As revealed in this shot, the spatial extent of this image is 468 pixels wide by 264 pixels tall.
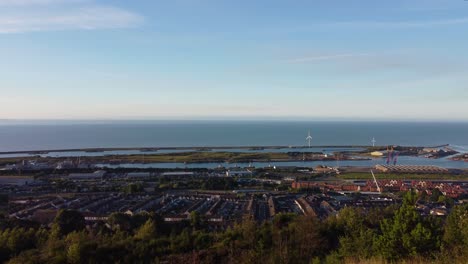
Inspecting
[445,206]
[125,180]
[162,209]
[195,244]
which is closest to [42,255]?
[195,244]

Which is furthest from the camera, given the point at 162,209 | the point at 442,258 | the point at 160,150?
the point at 160,150

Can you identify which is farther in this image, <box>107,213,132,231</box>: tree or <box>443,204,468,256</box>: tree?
<box>107,213,132,231</box>: tree

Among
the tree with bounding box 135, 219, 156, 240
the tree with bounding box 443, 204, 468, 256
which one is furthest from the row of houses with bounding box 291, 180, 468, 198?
the tree with bounding box 443, 204, 468, 256

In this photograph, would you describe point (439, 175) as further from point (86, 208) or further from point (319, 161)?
point (86, 208)

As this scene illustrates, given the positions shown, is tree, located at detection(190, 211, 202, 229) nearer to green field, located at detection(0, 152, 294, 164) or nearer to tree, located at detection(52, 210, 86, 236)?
tree, located at detection(52, 210, 86, 236)

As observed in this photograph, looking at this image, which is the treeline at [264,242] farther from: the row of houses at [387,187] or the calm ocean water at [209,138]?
the calm ocean water at [209,138]
